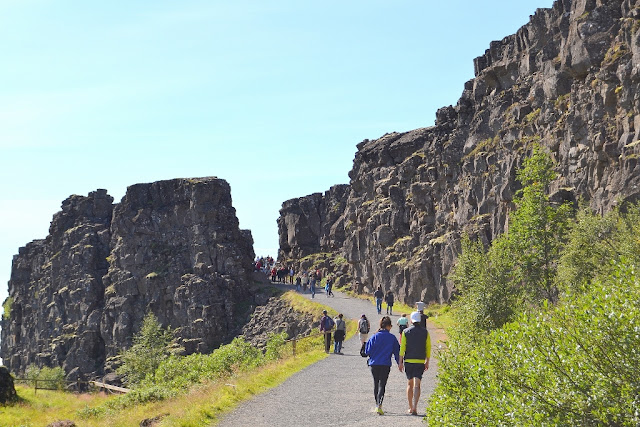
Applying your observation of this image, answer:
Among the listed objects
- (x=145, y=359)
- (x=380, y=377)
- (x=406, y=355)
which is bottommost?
(x=145, y=359)

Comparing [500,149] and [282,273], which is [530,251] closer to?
[500,149]

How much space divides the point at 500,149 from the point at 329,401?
46962 millimetres

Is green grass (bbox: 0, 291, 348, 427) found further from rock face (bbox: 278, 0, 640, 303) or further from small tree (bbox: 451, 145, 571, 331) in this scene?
rock face (bbox: 278, 0, 640, 303)

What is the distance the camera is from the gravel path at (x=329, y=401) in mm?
17000

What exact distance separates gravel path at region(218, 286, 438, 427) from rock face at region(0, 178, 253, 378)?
63.7 m

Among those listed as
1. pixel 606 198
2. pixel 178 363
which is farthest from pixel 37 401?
pixel 606 198

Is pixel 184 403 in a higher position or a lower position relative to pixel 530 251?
lower

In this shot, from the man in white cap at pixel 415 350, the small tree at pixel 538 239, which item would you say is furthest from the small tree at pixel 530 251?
the man in white cap at pixel 415 350

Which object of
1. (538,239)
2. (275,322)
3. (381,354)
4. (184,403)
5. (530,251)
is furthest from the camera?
(275,322)

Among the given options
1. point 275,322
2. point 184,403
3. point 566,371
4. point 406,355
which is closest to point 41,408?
point 184,403

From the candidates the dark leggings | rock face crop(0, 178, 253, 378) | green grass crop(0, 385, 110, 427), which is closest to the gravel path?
the dark leggings

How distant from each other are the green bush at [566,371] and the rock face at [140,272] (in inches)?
3113

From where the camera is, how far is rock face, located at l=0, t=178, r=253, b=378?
93625mm

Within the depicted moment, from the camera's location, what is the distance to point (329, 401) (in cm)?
2020
